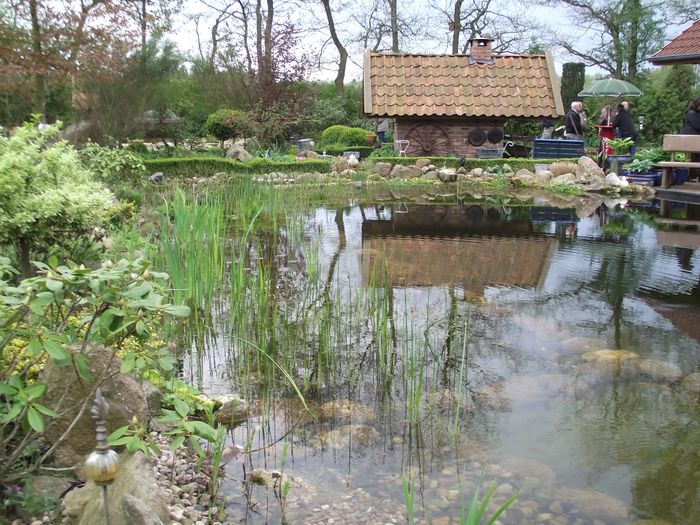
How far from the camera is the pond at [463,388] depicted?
2.61m

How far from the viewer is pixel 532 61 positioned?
1781 centimetres

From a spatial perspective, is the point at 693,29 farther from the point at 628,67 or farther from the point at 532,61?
the point at 628,67

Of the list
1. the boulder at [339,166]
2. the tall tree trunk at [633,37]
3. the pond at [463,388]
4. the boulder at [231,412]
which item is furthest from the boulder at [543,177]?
the tall tree trunk at [633,37]

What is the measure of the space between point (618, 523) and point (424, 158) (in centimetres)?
1332

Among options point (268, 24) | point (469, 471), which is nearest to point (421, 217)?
point (469, 471)

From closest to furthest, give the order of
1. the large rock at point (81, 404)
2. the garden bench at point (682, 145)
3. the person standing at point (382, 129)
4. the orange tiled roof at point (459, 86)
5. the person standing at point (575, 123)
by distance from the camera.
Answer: the large rock at point (81, 404)
the garden bench at point (682, 145)
the person standing at point (575, 123)
the orange tiled roof at point (459, 86)
the person standing at point (382, 129)

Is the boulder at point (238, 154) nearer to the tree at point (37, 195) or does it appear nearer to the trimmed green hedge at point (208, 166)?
the trimmed green hedge at point (208, 166)

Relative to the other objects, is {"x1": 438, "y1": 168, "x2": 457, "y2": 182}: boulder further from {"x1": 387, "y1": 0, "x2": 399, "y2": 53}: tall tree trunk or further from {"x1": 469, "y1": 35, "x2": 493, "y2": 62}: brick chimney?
{"x1": 387, "y1": 0, "x2": 399, "y2": 53}: tall tree trunk

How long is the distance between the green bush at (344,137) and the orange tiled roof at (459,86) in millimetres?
3149

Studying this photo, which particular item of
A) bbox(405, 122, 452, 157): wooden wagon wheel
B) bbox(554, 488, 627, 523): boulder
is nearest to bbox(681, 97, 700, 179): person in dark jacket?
bbox(405, 122, 452, 157): wooden wagon wheel

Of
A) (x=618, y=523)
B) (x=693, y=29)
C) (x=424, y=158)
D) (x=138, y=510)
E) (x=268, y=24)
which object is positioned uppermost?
(x=268, y=24)

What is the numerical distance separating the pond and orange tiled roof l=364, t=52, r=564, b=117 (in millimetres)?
10728

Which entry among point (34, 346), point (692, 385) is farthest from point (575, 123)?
point (34, 346)

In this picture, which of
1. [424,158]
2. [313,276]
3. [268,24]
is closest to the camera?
[313,276]
